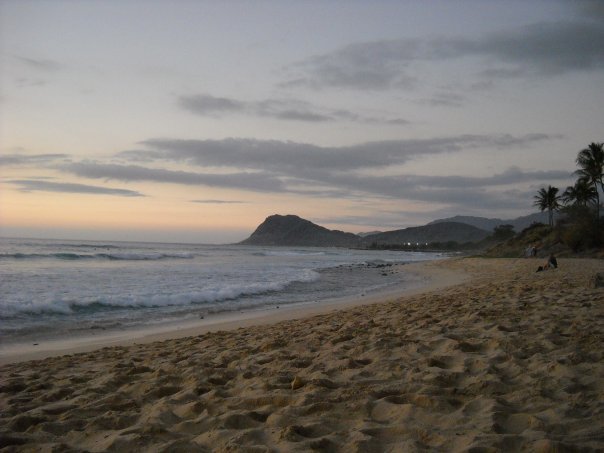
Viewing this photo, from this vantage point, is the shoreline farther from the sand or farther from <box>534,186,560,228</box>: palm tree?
<box>534,186,560,228</box>: palm tree

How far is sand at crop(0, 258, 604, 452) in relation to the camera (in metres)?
3.07

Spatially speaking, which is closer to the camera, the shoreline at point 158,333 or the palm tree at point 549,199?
the shoreline at point 158,333

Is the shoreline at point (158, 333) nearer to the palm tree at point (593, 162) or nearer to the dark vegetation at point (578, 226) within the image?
the dark vegetation at point (578, 226)

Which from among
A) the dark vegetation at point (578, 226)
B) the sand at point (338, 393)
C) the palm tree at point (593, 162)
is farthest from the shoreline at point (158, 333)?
the palm tree at point (593, 162)

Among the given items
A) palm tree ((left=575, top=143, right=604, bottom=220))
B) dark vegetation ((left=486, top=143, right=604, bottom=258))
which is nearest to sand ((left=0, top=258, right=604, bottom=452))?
dark vegetation ((left=486, top=143, right=604, bottom=258))

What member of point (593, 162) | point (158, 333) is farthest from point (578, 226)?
point (158, 333)

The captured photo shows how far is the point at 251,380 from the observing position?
4.55m

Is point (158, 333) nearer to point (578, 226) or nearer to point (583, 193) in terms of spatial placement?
point (578, 226)

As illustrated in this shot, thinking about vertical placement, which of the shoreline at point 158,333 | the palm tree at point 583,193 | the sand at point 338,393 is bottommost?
the shoreline at point 158,333

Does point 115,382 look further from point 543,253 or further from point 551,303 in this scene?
point 543,253

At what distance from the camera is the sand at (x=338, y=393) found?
10.1ft

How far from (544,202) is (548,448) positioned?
65.2 metres

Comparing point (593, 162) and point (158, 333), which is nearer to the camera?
point (158, 333)

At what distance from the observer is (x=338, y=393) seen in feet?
12.8
